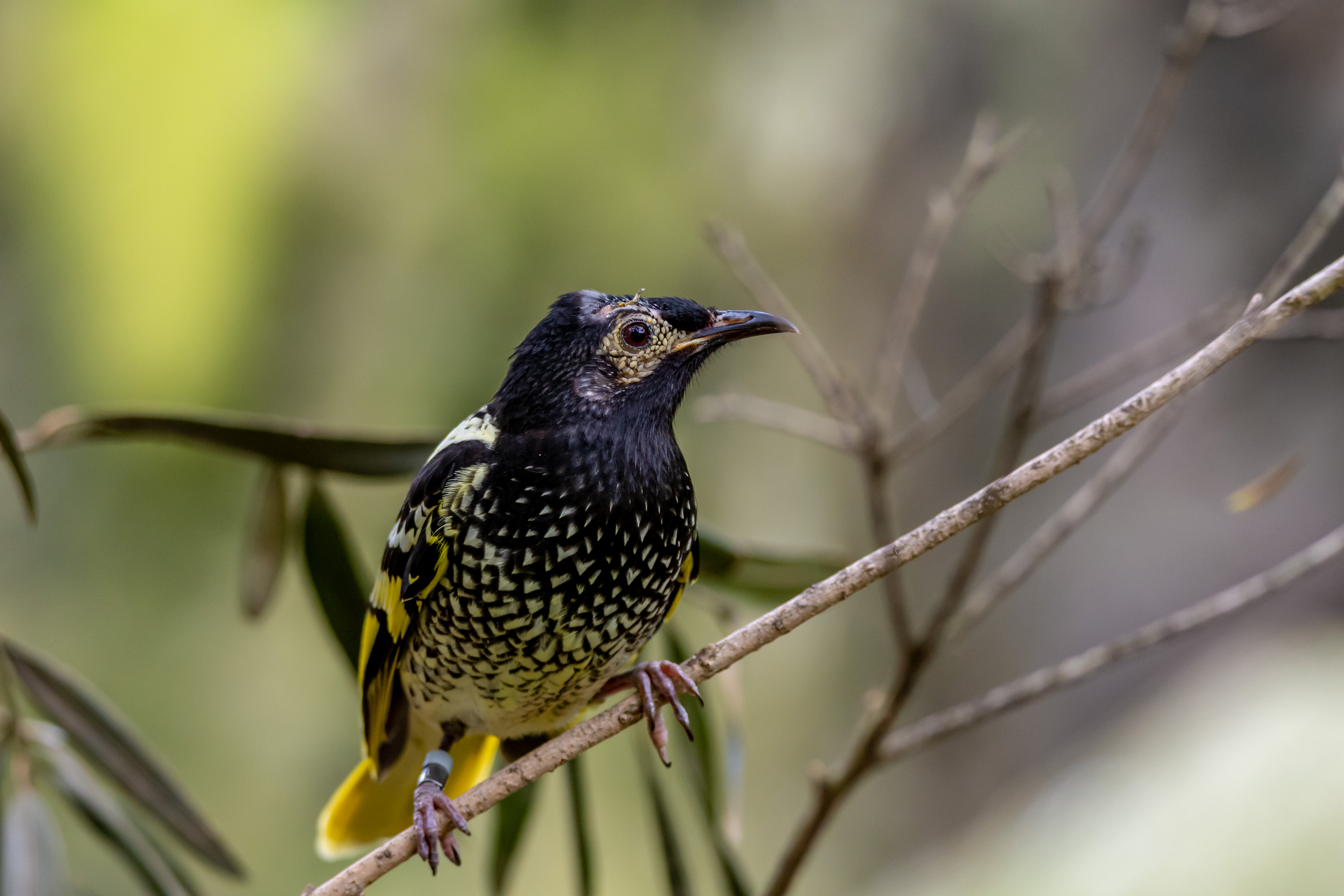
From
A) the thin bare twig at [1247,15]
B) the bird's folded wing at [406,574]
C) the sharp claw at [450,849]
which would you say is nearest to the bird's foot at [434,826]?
the sharp claw at [450,849]

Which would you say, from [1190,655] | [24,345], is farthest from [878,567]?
→ [24,345]

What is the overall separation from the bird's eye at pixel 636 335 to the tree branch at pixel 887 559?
0.58 metres

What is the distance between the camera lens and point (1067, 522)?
233 cm

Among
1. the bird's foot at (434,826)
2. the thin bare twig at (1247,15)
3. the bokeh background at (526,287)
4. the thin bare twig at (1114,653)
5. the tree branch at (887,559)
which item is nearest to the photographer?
the tree branch at (887,559)

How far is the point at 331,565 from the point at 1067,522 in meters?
1.58

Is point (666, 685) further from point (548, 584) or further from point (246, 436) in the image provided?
point (246, 436)

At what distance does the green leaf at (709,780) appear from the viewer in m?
2.24

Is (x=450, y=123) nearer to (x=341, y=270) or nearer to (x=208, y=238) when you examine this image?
(x=341, y=270)

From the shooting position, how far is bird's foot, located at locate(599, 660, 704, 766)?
1825 millimetres

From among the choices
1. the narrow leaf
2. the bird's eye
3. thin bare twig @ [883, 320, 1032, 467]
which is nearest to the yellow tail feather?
the bird's eye

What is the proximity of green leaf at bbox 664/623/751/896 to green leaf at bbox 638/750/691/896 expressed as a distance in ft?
0.24

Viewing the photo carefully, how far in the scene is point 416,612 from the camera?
2.06 m

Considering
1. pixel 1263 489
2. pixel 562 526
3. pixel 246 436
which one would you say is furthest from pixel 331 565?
pixel 1263 489

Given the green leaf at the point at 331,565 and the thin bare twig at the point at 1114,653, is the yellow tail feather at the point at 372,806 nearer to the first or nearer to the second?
the green leaf at the point at 331,565
